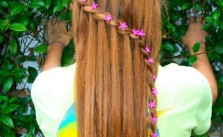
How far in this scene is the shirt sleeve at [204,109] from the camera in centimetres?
171

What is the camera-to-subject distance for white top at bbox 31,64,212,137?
5.44 feet

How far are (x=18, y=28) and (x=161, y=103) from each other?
66cm

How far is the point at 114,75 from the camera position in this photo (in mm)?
1632

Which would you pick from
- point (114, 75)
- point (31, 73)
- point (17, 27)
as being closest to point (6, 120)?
point (31, 73)

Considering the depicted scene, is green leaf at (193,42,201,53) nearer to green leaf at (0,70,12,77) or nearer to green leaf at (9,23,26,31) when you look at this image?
green leaf at (9,23,26,31)

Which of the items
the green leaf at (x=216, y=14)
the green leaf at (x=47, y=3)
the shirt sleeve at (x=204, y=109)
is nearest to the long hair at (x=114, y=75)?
the shirt sleeve at (x=204, y=109)

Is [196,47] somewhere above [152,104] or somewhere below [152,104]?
above

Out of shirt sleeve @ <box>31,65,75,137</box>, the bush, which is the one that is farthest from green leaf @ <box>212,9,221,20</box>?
A: shirt sleeve @ <box>31,65,75,137</box>

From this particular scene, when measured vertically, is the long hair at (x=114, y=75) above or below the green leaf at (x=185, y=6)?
below

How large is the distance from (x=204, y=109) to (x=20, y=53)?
2.97 ft

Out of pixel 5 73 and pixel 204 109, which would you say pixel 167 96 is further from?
pixel 5 73

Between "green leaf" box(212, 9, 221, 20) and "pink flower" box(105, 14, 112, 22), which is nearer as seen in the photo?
"pink flower" box(105, 14, 112, 22)

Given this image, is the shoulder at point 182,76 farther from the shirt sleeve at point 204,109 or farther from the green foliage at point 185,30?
the green foliage at point 185,30

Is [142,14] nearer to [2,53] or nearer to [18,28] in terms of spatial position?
[18,28]
